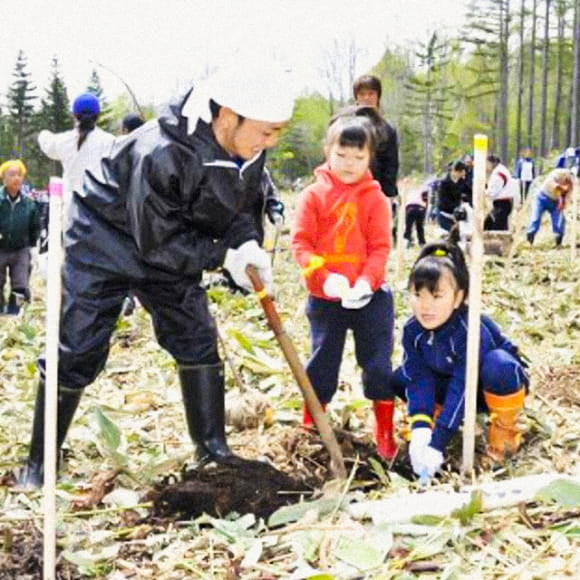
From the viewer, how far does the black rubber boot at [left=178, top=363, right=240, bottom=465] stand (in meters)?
3.25

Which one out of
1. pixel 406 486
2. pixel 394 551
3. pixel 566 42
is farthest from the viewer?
pixel 566 42

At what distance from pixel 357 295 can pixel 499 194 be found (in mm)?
8474

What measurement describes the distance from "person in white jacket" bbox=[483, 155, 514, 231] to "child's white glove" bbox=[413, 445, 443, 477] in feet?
26.7

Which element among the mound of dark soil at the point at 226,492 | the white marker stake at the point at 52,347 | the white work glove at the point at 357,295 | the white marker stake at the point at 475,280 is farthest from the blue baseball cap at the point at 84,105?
the white marker stake at the point at 52,347

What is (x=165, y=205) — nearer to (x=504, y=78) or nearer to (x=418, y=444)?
(x=418, y=444)

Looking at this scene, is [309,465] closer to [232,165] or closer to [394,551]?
[394,551]

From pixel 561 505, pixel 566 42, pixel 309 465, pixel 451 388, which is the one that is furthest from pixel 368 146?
pixel 566 42

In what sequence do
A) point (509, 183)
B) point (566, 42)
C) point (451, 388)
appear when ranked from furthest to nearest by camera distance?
1. point (566, 42)
2. point (509, 183)
3. point (451, 388)

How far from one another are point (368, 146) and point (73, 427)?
5.96ft

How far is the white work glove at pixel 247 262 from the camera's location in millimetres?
3074

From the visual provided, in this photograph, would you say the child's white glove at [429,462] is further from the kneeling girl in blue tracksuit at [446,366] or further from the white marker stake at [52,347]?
the white marker stake at [52,347]

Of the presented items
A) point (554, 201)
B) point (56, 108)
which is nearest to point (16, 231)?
point (554, 201)

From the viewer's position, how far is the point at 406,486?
3.03 metres

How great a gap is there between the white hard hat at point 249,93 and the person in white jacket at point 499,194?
27.7ft
